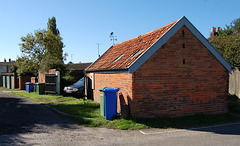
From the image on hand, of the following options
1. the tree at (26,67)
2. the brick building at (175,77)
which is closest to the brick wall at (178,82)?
the brick building at (175,77)

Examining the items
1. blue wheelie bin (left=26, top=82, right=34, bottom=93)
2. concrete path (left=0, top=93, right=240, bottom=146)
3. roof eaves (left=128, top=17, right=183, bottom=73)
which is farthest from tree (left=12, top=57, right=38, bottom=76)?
roof eaves (left=128, top=17, right=183, bottom=73)

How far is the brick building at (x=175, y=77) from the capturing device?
795cm

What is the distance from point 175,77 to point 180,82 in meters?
0.32

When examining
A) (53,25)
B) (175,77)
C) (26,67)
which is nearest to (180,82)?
(175,77)

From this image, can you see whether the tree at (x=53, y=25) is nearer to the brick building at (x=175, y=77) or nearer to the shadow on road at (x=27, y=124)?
the shadow on road at (x=27, y=124)

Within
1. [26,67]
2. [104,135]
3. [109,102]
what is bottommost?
[104,135]

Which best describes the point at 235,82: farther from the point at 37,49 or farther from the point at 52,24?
the point at 52,24

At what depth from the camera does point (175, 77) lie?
27.6ft

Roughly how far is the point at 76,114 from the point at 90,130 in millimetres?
2639

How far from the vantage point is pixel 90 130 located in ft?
23.2

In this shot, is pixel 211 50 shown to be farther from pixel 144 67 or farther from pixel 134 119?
pixel 134 119

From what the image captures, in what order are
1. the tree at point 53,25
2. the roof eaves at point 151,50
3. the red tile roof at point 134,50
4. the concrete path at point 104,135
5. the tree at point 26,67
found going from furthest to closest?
the tree at point 53,25, the tree at point 26,67, the red tile roof at point 134,50, the roof eaves at point 151,50, the concrete path at point 104,135

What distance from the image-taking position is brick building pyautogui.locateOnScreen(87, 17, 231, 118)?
795cm

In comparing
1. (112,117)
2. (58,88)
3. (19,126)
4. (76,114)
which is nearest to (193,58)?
(112,117)
